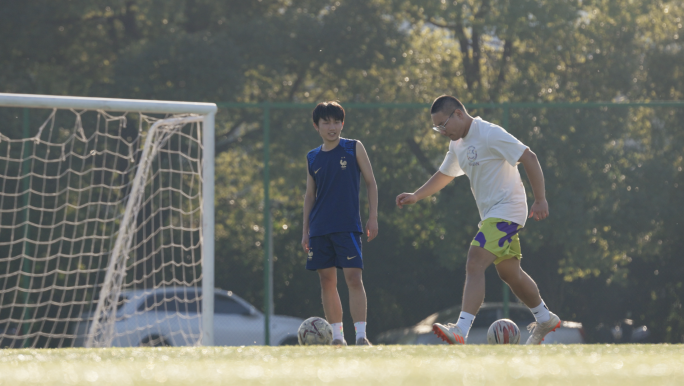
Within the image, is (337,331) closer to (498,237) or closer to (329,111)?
(498,237)

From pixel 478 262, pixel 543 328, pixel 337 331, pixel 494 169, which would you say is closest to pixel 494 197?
pixel 494 169

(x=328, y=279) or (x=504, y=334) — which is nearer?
(x=504, y=334)

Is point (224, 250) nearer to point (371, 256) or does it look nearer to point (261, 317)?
point (261, 317)

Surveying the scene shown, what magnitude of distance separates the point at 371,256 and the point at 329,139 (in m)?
3.40

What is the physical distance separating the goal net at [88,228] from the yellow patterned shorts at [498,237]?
3.51 meters

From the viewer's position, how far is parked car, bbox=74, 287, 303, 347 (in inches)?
311

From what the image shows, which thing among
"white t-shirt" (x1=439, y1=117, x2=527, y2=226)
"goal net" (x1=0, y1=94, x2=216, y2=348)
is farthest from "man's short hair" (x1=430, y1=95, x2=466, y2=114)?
"goal net" (x1=0, y1=94, x2=216, y2=348)

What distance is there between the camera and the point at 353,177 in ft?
15.9

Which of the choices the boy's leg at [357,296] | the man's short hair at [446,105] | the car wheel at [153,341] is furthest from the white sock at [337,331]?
the car wheel at [153,341]

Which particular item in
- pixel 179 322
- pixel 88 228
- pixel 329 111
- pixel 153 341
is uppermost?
pixel 329 111

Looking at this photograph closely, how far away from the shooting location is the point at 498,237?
177 inches

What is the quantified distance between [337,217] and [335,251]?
20cm

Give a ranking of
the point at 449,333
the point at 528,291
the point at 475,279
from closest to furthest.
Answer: the point at 449,333 → the point at 475,279 → the point at 528,291

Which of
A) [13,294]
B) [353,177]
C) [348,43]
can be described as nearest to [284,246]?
[13,294]
